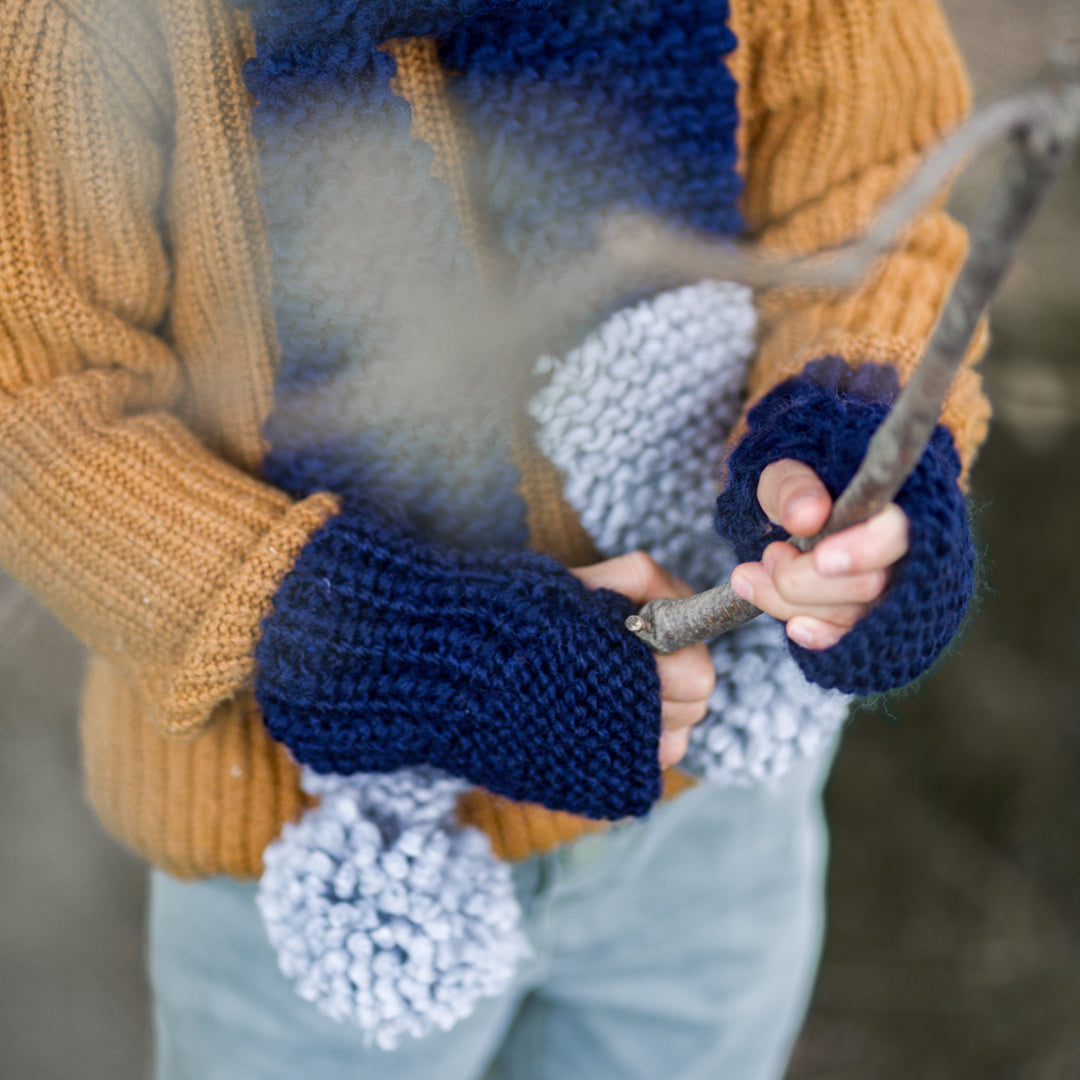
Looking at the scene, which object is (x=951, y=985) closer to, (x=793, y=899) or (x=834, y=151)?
(x=793, y=899)

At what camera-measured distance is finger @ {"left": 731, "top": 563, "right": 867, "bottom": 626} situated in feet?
1.07

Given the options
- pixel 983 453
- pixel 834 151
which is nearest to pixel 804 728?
pixel 834 151

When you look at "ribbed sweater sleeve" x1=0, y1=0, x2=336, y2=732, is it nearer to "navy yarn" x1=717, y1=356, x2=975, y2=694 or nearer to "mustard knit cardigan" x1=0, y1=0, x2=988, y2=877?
"mustard knit cardigan" x1=0, y1=0, x2=988, y2=877

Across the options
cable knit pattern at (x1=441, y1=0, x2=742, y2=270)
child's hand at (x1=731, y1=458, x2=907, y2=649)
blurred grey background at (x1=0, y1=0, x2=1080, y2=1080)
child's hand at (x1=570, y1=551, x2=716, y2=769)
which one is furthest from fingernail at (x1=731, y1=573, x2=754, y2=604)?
blurred grey background at (x1=0, y1=0, x2=1080, y2=1080)

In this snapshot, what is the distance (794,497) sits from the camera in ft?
1.08

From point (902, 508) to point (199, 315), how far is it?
0.36 m

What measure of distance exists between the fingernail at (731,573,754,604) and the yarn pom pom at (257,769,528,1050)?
24 cm

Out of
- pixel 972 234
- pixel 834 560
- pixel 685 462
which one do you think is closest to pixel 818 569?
pixel 834 560

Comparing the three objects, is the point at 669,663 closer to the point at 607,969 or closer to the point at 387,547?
the point at 387,547

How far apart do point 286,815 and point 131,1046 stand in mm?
791

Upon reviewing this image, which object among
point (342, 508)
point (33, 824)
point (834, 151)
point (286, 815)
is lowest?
point (33, 824)

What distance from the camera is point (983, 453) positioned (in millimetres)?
1088

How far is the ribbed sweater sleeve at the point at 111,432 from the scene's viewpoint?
0.41m

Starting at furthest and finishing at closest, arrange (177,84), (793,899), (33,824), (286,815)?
(33,824), (793,899), (286,815), (177,84)
